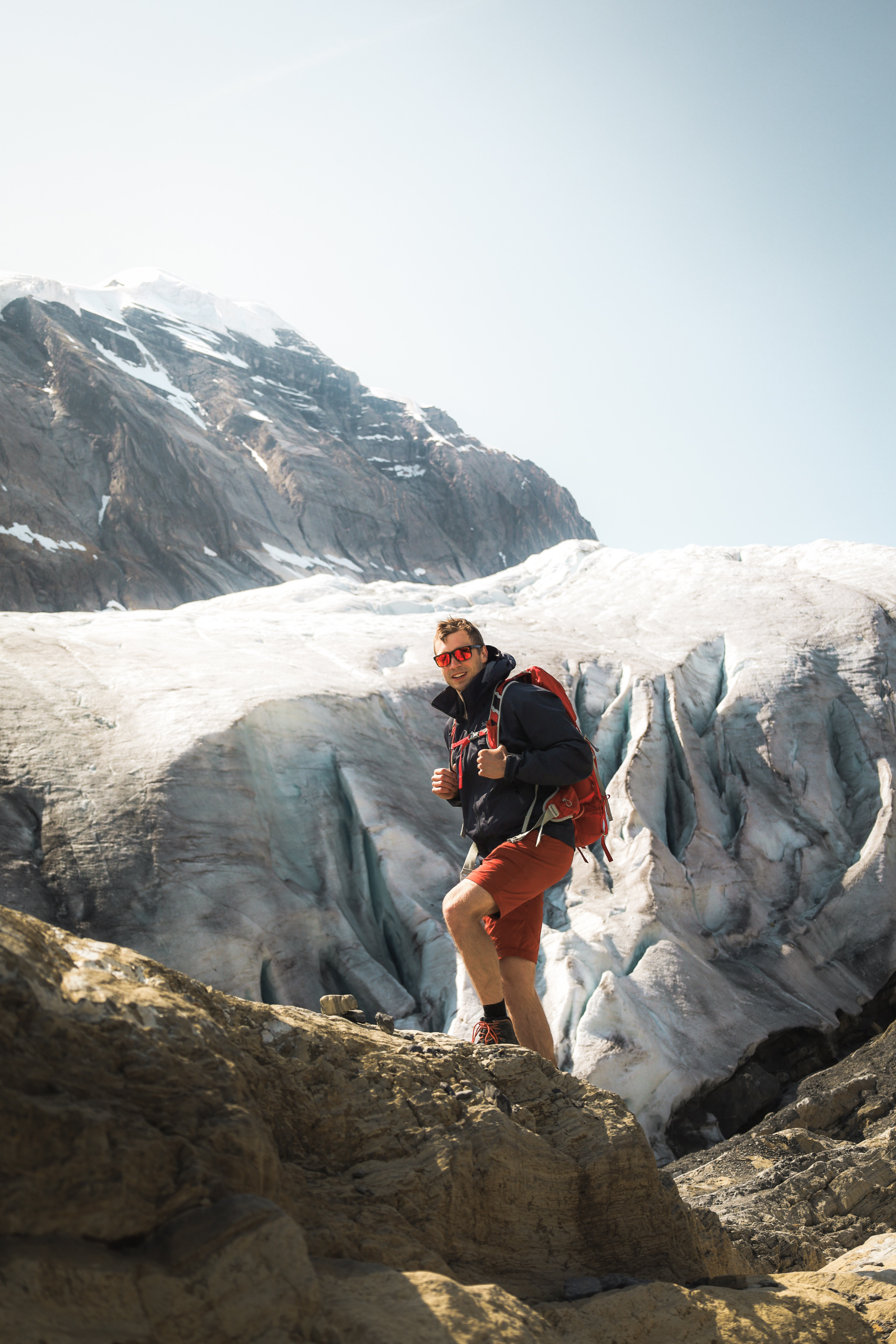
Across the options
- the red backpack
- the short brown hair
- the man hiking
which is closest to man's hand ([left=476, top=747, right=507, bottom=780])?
the man hiking

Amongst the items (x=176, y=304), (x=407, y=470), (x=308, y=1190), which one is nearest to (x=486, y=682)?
(x=308, y=1190)

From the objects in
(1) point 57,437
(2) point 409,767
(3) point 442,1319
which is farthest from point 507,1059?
(1) point 57,437

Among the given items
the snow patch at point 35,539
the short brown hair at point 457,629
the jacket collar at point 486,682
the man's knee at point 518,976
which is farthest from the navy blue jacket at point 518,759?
the snow patch at point 35,539

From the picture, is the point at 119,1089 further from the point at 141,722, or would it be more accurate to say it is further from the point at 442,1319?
the point at 141,722

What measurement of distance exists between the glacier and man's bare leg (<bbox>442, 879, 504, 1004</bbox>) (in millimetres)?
4683

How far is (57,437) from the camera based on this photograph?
1730 inches

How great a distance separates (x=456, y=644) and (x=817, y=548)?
1505 cm

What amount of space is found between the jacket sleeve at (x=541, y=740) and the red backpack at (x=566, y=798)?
0.04 meters

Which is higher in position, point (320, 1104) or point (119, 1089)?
point (119, 1089)

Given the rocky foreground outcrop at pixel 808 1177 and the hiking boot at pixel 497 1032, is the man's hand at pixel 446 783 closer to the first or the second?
the hiking boot at pixel 497 1032

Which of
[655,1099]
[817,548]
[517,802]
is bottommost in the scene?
[655,1099]

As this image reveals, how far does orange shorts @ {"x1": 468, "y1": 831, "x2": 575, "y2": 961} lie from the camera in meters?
3.73

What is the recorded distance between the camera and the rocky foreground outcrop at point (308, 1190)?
5.41 ft

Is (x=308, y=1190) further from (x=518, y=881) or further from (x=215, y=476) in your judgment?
(x=215, y=476)
